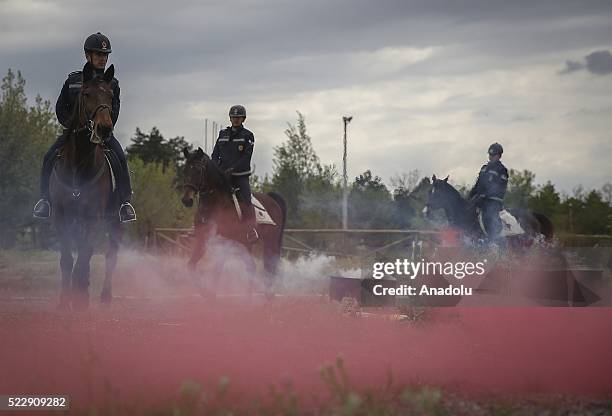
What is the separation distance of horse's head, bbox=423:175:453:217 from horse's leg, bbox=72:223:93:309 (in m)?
10.7

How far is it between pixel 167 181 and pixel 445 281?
3375 centimetres

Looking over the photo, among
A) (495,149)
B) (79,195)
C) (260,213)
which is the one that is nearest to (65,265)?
(79,195)

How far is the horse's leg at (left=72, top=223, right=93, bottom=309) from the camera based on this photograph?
13.6 metres

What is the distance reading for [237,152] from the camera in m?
18.2

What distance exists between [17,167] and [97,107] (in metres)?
31.4

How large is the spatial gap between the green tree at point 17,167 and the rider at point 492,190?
25093 mm

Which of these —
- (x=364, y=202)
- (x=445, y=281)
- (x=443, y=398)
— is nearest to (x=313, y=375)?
(x=443, y=398)

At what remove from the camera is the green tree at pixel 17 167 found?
41.6m

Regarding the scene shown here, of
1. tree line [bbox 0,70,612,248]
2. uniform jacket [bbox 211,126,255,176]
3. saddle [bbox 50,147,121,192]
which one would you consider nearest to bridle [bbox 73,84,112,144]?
saddle [bbox 50,147,121,192]

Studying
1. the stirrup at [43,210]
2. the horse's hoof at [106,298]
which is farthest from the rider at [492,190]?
the stirrup at [43,210]

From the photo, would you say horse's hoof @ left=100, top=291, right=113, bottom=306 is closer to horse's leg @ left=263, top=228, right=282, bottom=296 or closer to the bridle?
the bridle

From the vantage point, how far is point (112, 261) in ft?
50.9

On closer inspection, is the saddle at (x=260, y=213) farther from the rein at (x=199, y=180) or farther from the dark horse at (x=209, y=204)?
the rein at (x=199, y=180)

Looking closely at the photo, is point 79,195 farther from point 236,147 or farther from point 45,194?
point 236,147
